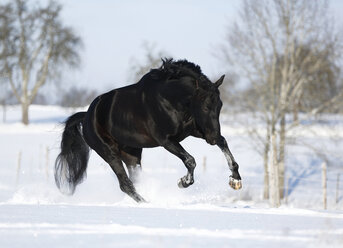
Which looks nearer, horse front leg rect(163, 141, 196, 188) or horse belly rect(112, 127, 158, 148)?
horse front leg rect(163, 141, 196, 188)

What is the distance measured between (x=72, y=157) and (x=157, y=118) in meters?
2.33

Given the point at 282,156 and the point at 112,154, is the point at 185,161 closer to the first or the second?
the point at 112,154

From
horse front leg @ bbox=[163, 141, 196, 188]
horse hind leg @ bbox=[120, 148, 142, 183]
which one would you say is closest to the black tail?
horse hind leg @ bbox=[120, 148, 142, 183]

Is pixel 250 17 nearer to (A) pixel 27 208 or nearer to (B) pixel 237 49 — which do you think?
(B) pixel 237 49

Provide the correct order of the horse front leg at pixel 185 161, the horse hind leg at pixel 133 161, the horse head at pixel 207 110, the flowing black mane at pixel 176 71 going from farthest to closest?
the horse hind leg at pixel 133 161 → the flowing black mane at pixel 176 71 → the horse front leg at pixel 185 161 → the horse head at pixel 207 110

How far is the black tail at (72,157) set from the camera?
7.60m

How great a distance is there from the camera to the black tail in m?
7.60

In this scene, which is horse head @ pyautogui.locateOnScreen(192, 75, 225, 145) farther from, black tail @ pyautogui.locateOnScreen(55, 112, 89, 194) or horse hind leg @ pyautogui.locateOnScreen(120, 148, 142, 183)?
black tail @ pyautogui.locateOnScreen(55, 112, 89, 194)

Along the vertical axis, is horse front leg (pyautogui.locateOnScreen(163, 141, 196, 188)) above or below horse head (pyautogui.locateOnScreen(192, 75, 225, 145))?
below

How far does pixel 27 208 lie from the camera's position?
4758mm

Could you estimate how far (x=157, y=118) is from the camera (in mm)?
5820

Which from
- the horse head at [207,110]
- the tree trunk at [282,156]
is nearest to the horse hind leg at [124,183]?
the horse head at [207,110]

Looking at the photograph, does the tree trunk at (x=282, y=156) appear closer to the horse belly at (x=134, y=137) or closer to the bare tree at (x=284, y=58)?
the bare tree at (x=284, y=58)

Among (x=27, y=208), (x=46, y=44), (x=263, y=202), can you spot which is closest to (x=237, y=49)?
→ (x=263, y=202)
